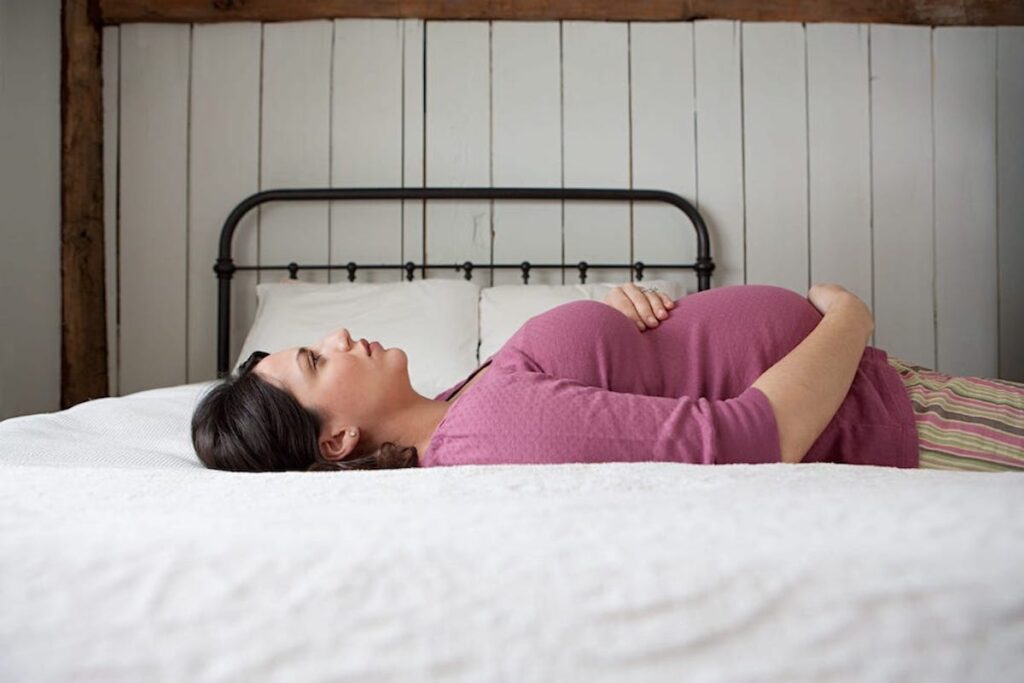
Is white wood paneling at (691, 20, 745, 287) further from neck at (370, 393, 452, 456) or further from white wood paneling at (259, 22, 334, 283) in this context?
neck at (370, 393, 452, 456)

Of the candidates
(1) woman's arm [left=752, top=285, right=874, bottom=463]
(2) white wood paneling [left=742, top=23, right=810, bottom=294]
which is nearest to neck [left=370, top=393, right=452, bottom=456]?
(1) woman's arm [left=752, top=285, right=874, bottom=463]

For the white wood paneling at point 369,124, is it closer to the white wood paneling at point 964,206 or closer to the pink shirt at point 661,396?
the pink shirt at point 661,396

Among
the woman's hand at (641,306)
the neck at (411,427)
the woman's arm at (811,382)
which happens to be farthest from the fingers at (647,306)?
the neck at (411,427)

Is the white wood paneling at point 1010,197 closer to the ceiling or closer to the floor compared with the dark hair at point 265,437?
closer to the ceiling

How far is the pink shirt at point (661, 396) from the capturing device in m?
0.83

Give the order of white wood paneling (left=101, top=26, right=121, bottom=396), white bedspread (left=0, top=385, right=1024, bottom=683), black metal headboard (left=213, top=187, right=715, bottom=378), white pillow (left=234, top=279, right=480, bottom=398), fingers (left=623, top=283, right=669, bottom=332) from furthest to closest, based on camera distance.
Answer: white wood paneling (left=101, top=26, right=121, bottom=396) < black metal headboard (left=213, top=187, right=715, bottom=378) < white pillow (left=234, top=279, right=480, bottom=398) < fingers (left=623, top=283, right=669, bottom=332) < white bedspread (left=0, top=385, right=1024, bottom=683)

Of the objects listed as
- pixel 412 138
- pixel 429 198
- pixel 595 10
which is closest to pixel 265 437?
pixel 429 198

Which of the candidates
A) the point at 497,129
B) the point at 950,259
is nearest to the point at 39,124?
the point at 497,129

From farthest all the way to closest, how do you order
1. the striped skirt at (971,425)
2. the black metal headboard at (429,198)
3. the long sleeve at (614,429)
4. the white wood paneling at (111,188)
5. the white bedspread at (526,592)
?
the white wood paneling at (111,188)
the black metal headboard at (429,198)
the striped skirt at (971,425)
the long sleeve at (614,429)
the white bedspread at (526,592)

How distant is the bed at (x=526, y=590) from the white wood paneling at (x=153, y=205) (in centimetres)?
220

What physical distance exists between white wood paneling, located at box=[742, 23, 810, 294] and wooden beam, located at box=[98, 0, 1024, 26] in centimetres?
12

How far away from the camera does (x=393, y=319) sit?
219 cm

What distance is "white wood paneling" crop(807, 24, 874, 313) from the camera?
2.67m

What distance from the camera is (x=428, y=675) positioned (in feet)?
1.55
